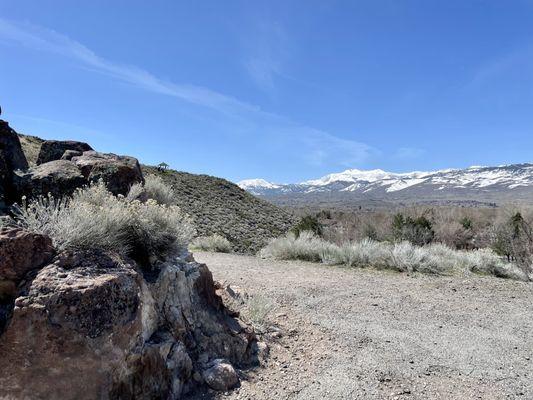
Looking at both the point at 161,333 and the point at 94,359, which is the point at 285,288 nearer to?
the point at 161,333

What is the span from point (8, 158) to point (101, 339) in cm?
399

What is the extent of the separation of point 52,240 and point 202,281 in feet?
5.82

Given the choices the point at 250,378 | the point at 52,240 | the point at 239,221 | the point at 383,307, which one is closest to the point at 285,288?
the point at 383,307

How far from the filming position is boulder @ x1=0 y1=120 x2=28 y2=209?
5.43m

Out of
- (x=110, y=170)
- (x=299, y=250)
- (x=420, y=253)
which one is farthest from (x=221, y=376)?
(x=299, y=250)

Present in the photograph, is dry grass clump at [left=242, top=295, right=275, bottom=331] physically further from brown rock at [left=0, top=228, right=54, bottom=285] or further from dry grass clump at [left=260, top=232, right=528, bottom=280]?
dry grass clump at [left=260, top=232, right=528, bottom=280]

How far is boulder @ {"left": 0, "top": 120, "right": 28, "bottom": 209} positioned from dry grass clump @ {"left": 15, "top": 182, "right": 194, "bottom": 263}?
87 cm

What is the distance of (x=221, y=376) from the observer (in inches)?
162

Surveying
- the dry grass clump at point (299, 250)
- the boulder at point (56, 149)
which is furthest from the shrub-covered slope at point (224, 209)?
the boulder at point (56, 149)

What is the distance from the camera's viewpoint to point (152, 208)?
503 centimetres

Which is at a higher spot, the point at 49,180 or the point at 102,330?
the point at 49,180

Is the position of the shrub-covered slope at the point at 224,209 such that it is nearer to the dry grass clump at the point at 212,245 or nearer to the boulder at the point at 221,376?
the dry grass clump at the point at 212,245

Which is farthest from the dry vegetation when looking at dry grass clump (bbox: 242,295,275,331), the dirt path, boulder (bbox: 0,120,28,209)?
boulder (bbox: 0,120,28,209)

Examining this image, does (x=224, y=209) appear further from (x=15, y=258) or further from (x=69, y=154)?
(x=15, y=258)
